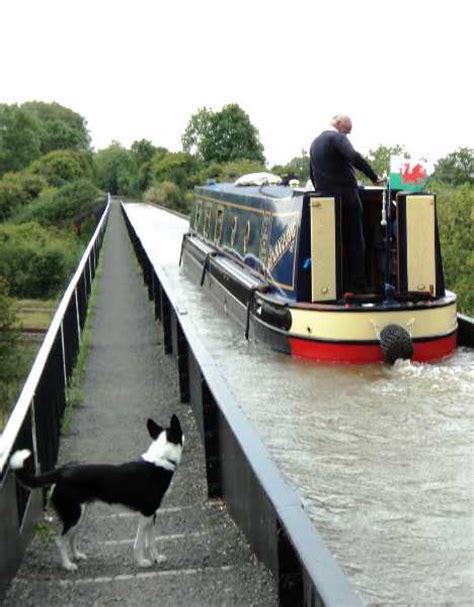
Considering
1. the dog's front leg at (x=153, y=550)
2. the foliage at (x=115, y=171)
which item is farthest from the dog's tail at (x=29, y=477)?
the foliage at (x=115, y=171)

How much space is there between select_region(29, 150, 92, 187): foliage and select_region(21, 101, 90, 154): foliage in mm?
14978

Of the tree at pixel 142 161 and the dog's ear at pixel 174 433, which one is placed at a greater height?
the tree at pixel 142 161

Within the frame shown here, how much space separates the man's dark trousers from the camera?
9945mm

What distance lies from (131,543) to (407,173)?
17.5ft

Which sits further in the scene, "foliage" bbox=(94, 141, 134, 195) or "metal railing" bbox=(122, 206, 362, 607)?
"foliage" bbox=(94, 141, 134, 195)

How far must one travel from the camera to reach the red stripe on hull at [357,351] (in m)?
9.29

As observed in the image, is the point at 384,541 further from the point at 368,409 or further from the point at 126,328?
the point at 126,328

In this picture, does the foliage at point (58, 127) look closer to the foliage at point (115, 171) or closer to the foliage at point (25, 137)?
the foliage at point (25, 137)

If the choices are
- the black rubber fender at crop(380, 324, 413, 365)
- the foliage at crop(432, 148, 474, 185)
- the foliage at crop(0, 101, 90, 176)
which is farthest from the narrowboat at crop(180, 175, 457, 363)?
the foliage at crop(0, 101, 90, 176)

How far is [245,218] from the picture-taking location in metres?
13.3

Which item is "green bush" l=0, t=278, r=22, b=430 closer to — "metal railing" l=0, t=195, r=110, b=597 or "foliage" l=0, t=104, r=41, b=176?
"metal railing" l=0, t=195, r=110, b=597

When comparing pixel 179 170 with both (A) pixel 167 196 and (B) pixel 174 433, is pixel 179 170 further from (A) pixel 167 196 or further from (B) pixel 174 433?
(B) pixel 174 433

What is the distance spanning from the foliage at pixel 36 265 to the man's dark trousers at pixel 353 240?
114 ft

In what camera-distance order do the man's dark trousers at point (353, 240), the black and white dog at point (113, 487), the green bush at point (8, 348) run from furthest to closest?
the green bush at point (8, 348) < the man's dark trousers at point (353, 240) < the black and white dog at point (113, 487)
